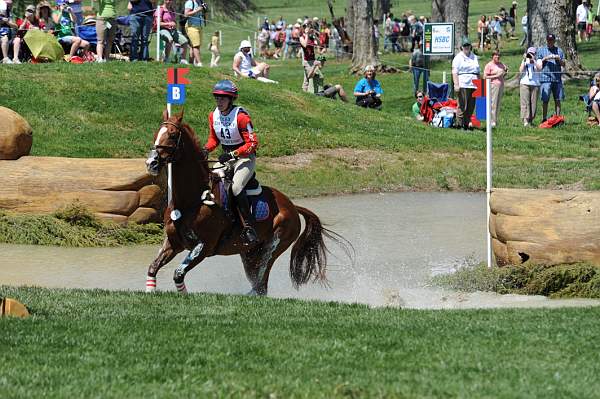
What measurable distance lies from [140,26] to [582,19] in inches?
1107

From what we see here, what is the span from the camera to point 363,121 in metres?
26.7

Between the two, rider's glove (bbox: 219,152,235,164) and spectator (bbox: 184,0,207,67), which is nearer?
rider's glove (bbox: 219,152,235,164)

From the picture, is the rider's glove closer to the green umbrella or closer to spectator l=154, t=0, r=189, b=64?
the green umbrella

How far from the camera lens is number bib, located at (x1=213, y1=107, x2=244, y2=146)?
12570 mm

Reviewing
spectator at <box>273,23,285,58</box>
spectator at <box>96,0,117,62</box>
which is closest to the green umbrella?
spectator at <box>96,0,117,62</box>

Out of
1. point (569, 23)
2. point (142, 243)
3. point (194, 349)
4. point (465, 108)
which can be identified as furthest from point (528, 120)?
point (194, 349)

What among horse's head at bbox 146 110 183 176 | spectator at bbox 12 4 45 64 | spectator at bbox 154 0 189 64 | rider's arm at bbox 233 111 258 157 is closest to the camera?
horse's head at bbox 146 110 183 176

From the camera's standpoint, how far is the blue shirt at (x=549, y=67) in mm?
28922

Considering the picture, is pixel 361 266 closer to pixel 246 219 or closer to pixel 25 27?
pixel 246 219

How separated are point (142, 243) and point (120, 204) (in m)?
0.64

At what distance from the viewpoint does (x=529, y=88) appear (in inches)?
1133

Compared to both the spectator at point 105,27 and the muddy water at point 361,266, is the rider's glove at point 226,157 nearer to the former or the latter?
the muddy water at point 361,266

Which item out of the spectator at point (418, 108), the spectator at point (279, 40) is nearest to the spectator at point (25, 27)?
the spectator at point (418, 108)

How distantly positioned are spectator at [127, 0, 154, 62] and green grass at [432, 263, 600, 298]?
15584mm
